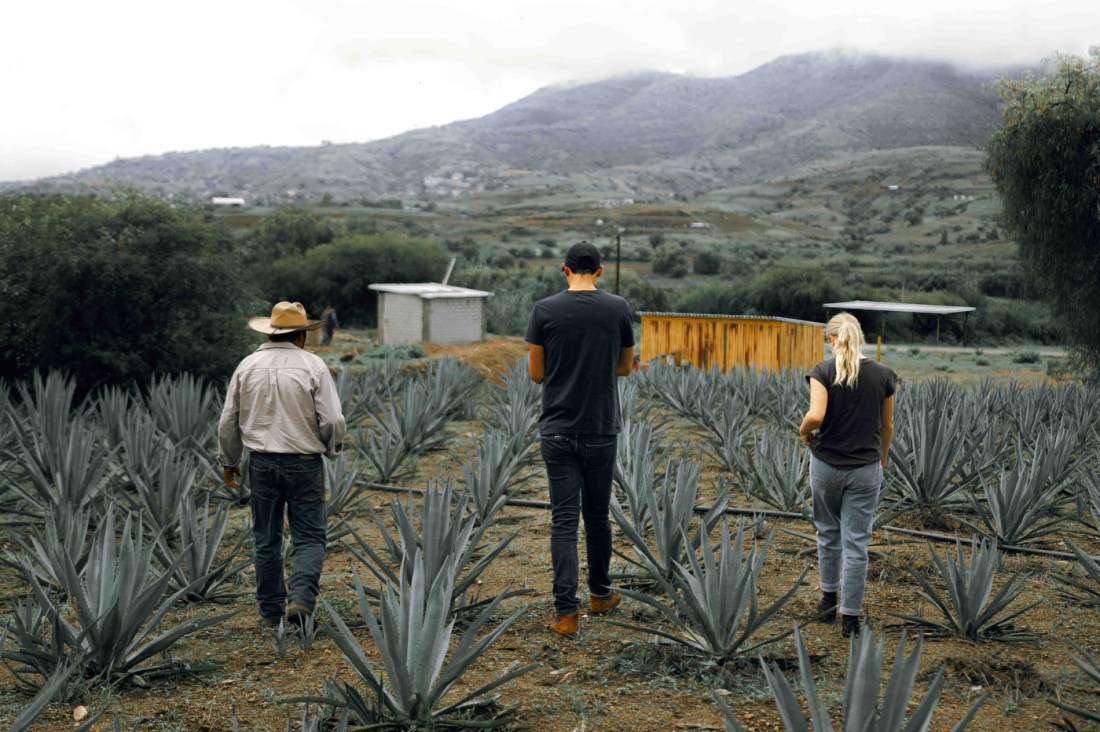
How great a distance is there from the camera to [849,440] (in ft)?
13.4

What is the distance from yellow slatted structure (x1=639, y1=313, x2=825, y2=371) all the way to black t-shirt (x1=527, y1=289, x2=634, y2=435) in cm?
1616

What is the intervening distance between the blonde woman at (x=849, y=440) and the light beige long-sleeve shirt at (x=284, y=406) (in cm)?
201

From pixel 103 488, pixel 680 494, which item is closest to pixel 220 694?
pixel 680 494

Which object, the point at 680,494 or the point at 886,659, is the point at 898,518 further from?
the point at 886,659

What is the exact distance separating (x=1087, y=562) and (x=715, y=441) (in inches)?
217

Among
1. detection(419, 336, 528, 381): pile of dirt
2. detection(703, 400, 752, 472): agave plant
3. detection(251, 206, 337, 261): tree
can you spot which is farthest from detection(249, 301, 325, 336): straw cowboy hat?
detection(251, 206, 337, 261): tree

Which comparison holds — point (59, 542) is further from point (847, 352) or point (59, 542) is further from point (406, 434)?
point (406, 434)

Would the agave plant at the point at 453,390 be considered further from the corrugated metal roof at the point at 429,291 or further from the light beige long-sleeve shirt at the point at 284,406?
the corrugated metal roof at the point at 429,291

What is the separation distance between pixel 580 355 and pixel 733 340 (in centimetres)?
1735

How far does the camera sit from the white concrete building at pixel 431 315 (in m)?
29.9

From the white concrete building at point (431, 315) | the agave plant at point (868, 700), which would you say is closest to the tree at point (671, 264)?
the white concrete building at point (431, 315)

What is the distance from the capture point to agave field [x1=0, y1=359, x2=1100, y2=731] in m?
3.25

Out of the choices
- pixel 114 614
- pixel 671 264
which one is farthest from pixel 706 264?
pixel 114 614

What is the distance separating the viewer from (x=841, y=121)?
154 m
